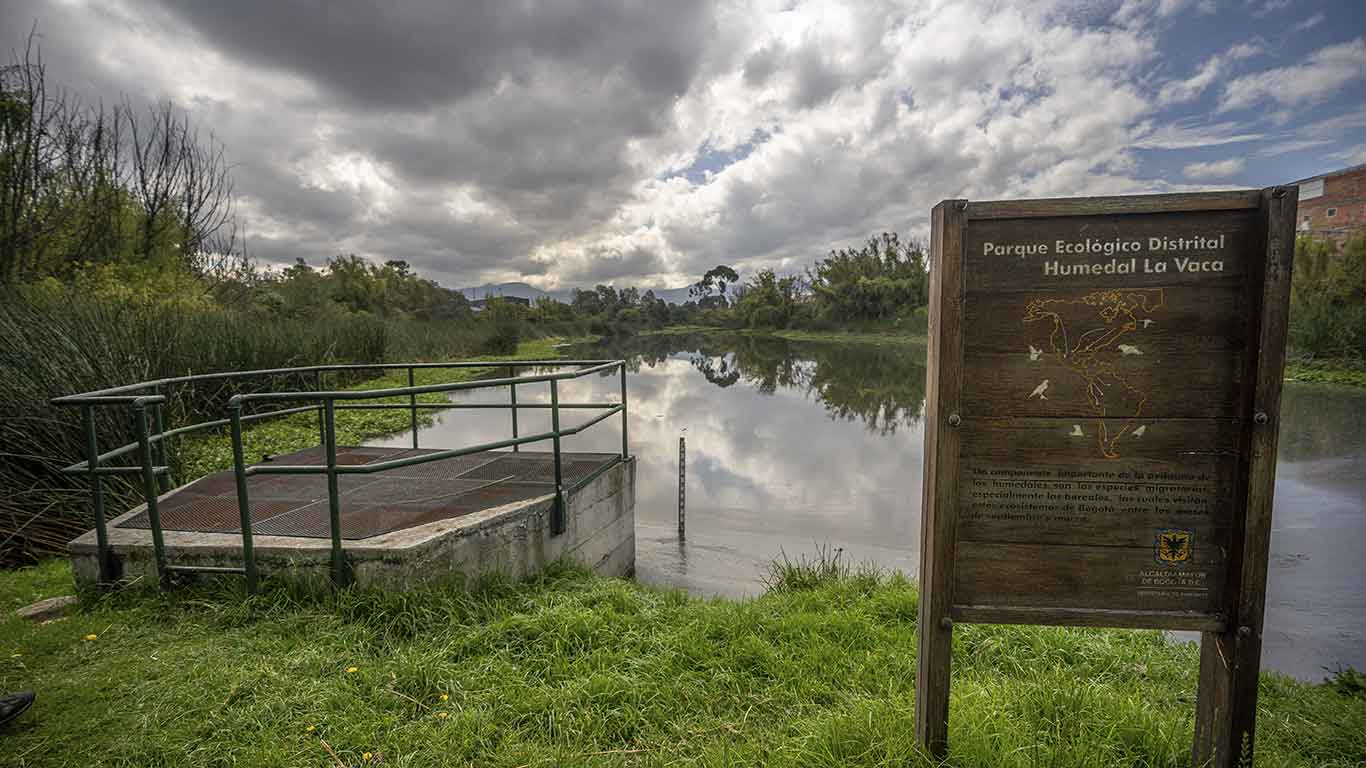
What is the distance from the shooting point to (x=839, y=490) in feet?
33.7

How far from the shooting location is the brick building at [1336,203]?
4062 centimetres

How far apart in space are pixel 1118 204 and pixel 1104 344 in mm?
462

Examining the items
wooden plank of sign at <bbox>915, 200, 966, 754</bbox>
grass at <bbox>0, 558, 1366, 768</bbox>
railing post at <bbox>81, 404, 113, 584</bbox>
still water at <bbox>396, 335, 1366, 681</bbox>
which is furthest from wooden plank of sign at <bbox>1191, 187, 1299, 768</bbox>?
railing post at <bbox>81, 404, 113, 584</bbox>

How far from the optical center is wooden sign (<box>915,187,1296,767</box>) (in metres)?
2.10

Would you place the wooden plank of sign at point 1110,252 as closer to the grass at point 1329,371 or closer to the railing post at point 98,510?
the railing post at point 98,510

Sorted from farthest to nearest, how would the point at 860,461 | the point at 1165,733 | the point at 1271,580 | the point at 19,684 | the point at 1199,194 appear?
the point at 860,461, the point at 1271,580, the point at 19,684, the point at 1165,733, the point at 1199,194

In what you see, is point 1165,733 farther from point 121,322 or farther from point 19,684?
point 121,322

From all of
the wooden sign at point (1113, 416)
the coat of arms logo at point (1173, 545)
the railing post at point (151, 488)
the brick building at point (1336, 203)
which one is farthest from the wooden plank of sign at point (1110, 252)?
the brick building at point (1336, 203)

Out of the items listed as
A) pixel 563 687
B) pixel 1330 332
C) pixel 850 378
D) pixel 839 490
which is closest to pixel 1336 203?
pixel 1330 332

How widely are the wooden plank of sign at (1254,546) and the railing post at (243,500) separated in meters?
4.47

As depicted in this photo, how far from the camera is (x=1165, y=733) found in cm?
252

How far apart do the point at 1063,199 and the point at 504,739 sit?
9.66 feet

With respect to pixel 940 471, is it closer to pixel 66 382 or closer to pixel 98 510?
pixel 98 510

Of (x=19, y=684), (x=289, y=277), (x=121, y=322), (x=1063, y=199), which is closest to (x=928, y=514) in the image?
(x=1063, y=199)
